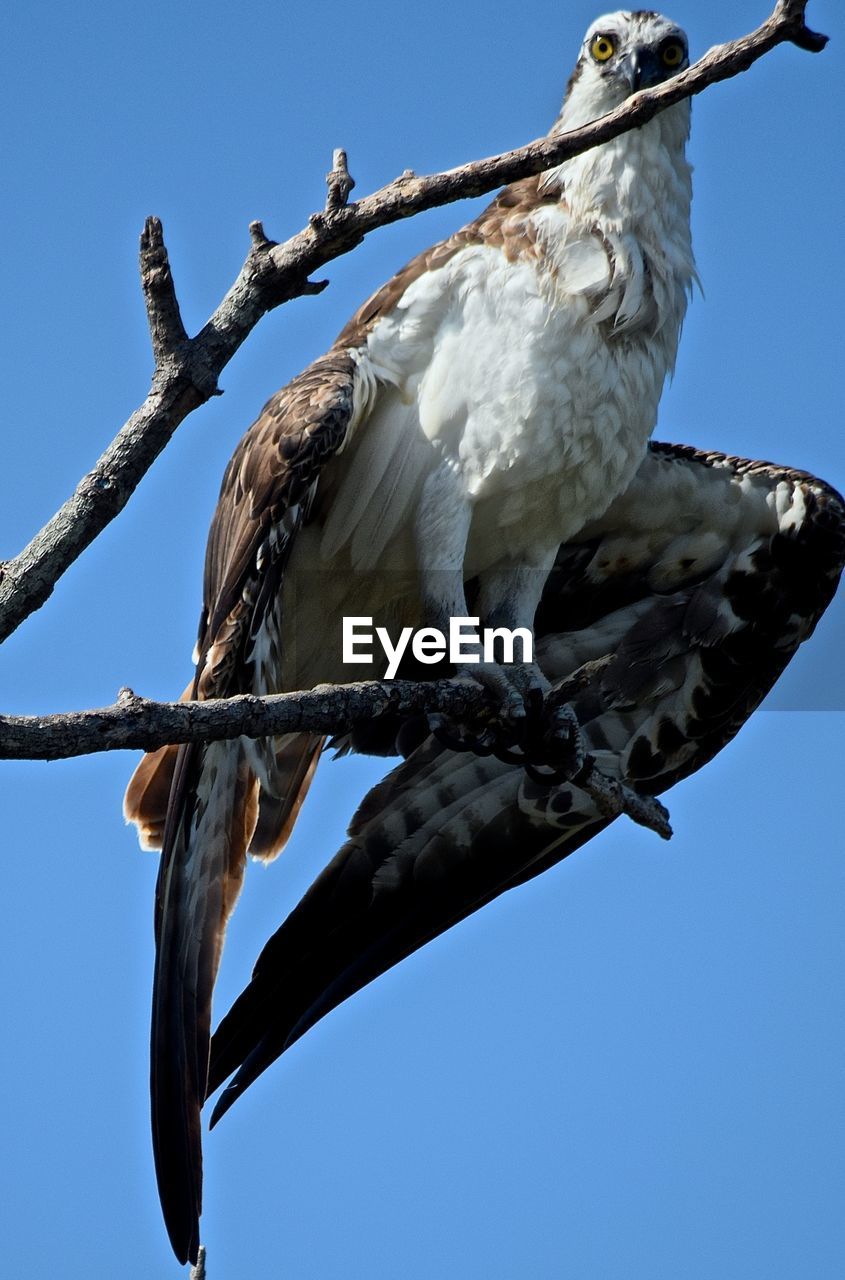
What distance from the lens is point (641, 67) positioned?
5.77 metres

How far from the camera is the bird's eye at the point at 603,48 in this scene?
5.83 m

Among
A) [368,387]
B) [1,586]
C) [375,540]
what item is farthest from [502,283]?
[1,586]

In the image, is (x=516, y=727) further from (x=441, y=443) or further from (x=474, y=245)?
(x=474, y=245)

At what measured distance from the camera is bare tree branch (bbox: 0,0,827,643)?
147 inches

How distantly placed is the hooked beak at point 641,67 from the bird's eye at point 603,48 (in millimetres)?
95

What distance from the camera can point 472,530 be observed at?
5941 mm

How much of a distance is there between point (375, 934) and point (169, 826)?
1.30 m

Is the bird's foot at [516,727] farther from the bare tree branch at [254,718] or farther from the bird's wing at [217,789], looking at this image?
the bird's wing at [217,789]

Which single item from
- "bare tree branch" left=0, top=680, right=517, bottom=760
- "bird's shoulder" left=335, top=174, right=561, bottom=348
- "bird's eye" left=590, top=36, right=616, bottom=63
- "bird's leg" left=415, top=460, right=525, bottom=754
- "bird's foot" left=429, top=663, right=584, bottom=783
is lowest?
"bare tree branch" left=0, top=680, right=517, bottom=760

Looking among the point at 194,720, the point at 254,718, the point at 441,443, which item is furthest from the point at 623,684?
the point at 194,720

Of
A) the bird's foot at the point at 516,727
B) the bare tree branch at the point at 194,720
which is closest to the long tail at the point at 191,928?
the bird's foot at the point at 516,727

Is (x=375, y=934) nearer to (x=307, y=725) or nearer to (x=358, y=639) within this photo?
(x=358, y=639)

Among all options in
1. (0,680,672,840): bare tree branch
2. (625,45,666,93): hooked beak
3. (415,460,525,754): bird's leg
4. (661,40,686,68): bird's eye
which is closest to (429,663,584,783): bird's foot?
(415,460,525,754): bird's leg

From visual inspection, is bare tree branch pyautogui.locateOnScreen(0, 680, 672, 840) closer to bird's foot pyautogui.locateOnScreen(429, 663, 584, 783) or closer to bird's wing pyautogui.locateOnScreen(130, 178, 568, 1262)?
bird's foot pyautogui.locateOnScreen(429, 663, 584, 783)
